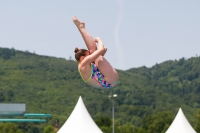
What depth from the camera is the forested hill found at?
13638cm

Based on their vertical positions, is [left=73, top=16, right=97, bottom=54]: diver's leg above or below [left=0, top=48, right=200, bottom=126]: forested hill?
below

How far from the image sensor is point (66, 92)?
151 metres

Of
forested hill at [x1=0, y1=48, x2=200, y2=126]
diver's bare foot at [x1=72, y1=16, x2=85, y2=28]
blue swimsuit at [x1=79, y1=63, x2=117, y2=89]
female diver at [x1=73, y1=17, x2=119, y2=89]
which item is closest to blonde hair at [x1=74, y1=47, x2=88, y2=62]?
female diver at [x1=73, y1=17, x2=119, y2=89]

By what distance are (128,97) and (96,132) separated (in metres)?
133

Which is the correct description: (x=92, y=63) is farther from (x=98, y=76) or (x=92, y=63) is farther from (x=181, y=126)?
(x=181, y=126)

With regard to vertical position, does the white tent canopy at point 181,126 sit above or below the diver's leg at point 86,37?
above

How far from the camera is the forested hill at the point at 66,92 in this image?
13638cm

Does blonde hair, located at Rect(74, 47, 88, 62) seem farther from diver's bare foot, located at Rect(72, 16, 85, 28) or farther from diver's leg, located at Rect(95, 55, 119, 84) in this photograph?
diver's bare foot, located at Rect(72, 16, 85, 28)

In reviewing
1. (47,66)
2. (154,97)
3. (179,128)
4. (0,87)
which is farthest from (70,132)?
(47,66)

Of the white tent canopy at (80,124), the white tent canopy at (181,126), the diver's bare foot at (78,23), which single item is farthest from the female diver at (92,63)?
the white tent canopy at (181,126)

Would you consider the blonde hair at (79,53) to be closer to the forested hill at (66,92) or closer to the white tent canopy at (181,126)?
the white tent canopy at (181,126)

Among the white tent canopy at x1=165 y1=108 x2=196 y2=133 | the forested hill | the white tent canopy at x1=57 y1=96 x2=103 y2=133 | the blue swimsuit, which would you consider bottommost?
the blue swimsuit

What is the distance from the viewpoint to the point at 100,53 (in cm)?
821

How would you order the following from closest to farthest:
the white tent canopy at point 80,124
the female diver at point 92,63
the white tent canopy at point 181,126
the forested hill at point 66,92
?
the female diver at point 92,63, the white tent canopy at point 80,124, the white tent canopy at point 181,126, the forested hill at point 66,92
